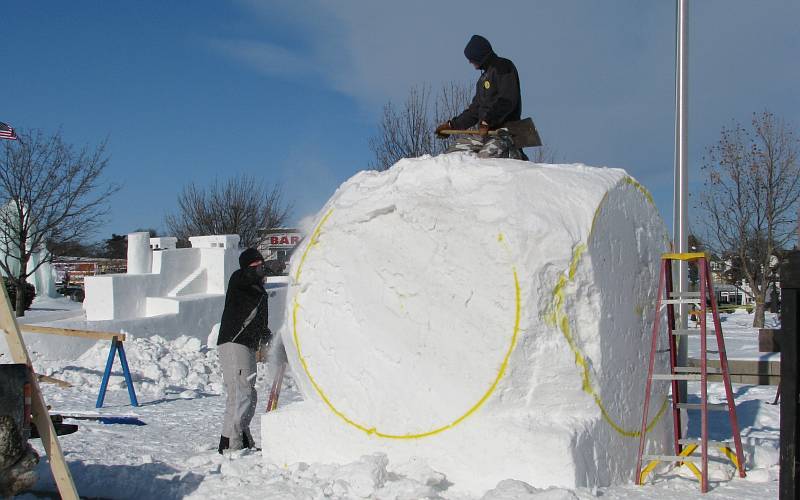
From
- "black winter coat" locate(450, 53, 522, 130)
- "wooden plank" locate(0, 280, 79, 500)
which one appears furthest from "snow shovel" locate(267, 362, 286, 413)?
"wooden plank" locate(0, 280, 79, 500)

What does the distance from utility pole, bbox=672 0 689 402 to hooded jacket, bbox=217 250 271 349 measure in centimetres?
379

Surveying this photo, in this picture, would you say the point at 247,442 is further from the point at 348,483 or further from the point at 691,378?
the point at 691,378

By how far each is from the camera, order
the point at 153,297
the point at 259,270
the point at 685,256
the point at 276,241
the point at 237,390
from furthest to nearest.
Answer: the point at 276,241, the point at 153,297, the point at 259,270, the point at 237,390, the point at 685,256

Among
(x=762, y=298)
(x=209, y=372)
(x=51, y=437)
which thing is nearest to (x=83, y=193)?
(x=209, y=372)

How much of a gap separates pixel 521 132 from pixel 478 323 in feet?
5.36

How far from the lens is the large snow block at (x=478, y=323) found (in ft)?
14.6

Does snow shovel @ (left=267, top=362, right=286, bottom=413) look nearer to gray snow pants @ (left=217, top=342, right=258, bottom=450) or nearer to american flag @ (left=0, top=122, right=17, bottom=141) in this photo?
gray snow pants @ (left=217, top=342, right=258, bottom=450)

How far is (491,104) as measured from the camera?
5.48 m

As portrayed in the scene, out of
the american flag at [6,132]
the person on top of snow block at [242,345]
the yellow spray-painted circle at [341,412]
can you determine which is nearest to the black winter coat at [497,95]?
the yellow spray-painted circle at [341,412]

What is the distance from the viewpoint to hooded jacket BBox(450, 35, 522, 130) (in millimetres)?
5480

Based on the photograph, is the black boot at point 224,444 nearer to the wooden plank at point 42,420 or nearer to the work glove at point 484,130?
the wooden plank at point 42,420

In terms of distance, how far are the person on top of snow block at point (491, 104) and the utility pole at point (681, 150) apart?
241 centimetres

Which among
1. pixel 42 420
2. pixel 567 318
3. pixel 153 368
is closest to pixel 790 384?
pixel 567 318

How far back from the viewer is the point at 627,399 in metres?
4.79
